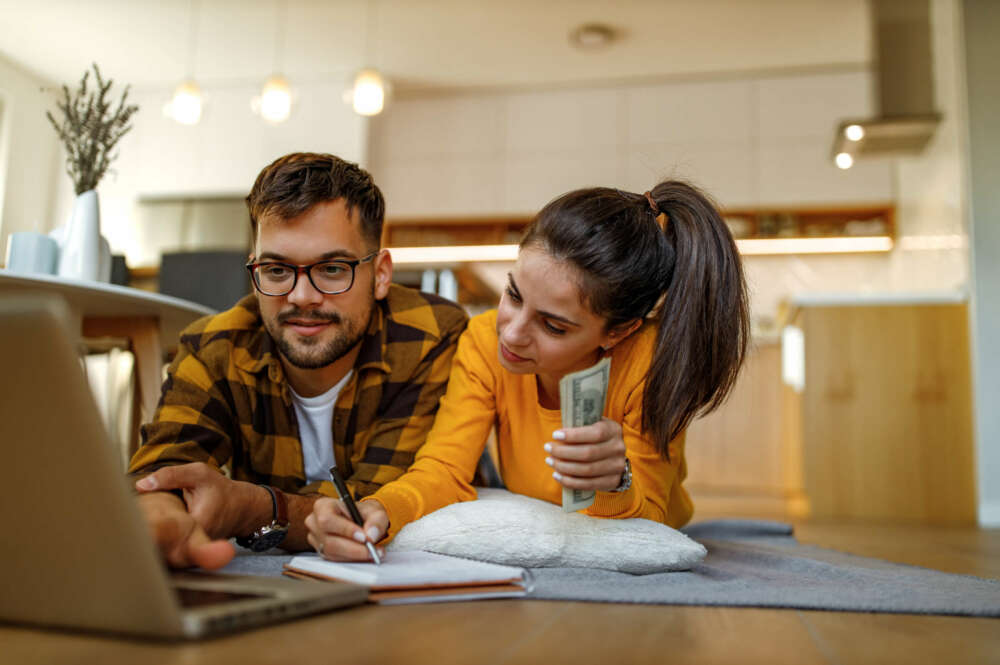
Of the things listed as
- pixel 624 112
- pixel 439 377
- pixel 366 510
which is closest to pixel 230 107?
pixel 624 112

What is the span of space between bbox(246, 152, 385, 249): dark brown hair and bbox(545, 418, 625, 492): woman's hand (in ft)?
1.94

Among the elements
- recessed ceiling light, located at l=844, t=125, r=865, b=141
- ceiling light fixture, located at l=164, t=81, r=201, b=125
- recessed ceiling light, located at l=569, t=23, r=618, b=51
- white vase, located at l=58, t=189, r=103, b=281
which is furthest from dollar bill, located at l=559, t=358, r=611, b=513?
recessed ceiling light, located at l=569, t=23, r=618, b=51

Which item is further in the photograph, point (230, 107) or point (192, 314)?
point (230, 107)

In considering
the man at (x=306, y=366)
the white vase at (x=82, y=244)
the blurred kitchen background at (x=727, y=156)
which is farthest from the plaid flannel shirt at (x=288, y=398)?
the blurred kitchen background at (x=727, y=156)

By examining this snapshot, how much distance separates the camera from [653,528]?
1.21 m

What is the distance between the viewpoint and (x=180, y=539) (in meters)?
0.96

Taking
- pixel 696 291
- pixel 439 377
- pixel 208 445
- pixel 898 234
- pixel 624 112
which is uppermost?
pixel 624 112

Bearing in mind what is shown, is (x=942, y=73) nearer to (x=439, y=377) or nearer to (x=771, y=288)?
(x=771, y=288)

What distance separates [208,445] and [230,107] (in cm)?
454

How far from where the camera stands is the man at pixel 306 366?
1.32m

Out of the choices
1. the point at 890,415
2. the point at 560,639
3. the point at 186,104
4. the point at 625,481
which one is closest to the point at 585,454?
the point at 625,481

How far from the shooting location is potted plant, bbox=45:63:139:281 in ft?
5.98

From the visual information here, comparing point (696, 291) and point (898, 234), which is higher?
point (898, 234)

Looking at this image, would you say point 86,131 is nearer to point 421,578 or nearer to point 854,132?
point 421,578
